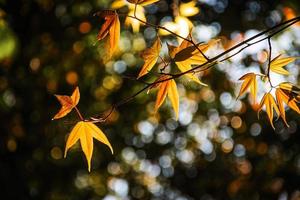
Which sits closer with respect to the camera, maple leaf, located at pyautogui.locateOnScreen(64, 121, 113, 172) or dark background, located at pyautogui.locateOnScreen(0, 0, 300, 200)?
maple leaf, located at pyautogui.locateOnScreen(64, 121, 113, 172)

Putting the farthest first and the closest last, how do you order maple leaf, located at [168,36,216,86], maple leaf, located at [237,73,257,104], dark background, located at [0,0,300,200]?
dark background, located at [0,0,300,200], maple leaf, located at [237,73,257,104], maple leaf, located at [168,36,216,86]

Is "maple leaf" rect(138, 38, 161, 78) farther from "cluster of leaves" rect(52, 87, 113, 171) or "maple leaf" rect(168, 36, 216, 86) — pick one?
"cluster of leaves" rect(52, 87, 113, 171)

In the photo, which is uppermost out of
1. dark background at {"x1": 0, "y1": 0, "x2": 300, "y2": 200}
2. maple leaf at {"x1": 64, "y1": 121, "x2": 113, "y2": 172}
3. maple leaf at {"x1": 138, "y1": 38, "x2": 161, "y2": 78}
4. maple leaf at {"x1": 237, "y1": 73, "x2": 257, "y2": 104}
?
maple leaf at {"x1": 138, "y1": 38, "x2": 161, "y2": 78}

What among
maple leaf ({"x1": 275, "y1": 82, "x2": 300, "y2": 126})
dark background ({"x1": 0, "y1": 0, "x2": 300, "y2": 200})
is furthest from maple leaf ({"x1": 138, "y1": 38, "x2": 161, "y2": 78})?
dark background ({"x1": 0, "y1": 0, "x2": 300, "y2": 200})

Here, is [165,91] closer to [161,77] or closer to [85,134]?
[161,77]

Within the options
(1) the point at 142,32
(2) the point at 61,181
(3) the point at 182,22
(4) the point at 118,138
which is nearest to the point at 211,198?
(4) the point at 118,138

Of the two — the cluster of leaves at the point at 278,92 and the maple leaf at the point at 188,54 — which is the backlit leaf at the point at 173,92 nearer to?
the maple leaf at the point at 188,54

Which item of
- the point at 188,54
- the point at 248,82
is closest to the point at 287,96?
the point at 248,82

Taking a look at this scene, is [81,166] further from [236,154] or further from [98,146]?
[236,154]

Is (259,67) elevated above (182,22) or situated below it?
below
